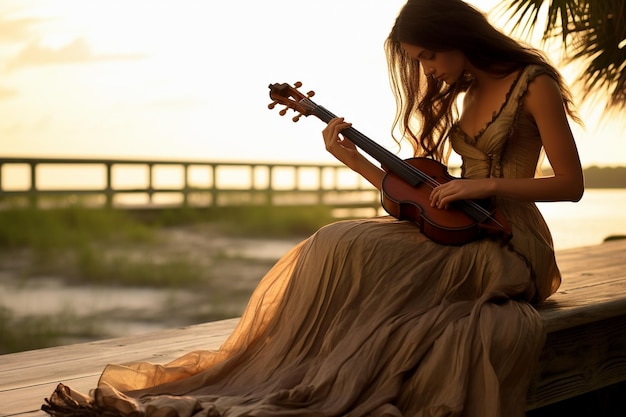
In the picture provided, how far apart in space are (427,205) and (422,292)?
9.1 inches

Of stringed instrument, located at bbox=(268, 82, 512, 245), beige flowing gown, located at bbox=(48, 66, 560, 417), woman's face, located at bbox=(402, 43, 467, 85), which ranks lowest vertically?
beige flowing gown, located at bbox=(48, 66, 560, 417)

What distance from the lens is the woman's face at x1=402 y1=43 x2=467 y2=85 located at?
92.9 inches

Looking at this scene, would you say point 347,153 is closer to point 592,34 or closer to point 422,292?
point 422,292

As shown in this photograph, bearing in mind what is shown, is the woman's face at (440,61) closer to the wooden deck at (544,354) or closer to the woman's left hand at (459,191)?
the woman's left hand at (459,191)

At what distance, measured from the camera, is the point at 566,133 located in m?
2.33

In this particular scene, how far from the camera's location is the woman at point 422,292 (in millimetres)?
2068

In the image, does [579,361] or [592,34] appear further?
[592,34]

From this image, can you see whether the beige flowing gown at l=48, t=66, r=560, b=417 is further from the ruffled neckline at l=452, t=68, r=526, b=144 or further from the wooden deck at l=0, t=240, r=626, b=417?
the wooden deck at l=0, t=240, r=626, b=417

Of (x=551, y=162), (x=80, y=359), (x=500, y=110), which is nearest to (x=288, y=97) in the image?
(x=500, y=110)

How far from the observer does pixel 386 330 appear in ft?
7.02

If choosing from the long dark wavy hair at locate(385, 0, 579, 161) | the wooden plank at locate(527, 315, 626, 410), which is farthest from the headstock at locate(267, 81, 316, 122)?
the wooden plank at locate(527, 315, 626, 410)

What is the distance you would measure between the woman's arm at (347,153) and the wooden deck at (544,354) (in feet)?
1.98

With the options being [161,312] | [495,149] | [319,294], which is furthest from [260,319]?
[161,312]

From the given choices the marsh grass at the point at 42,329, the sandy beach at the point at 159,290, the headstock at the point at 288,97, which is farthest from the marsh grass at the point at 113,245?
the headstock at the point at 288,97
